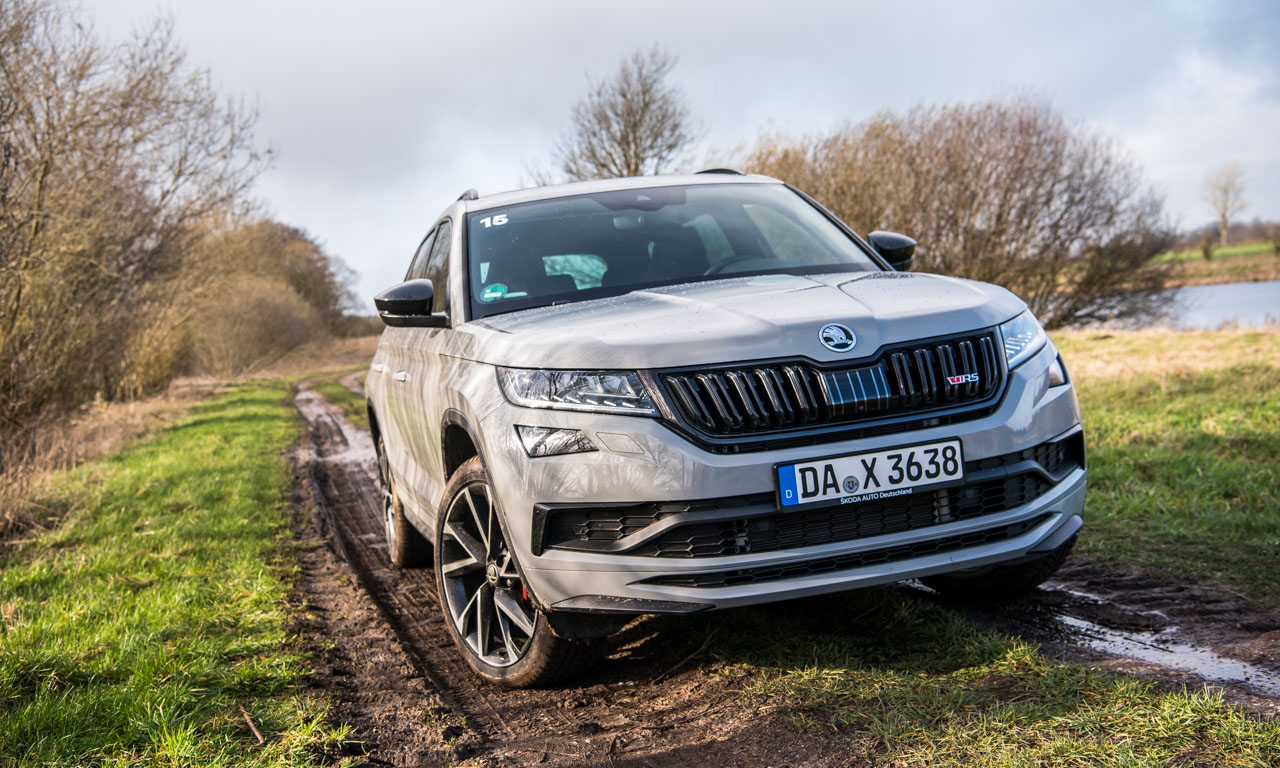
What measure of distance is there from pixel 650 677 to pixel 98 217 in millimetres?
13462

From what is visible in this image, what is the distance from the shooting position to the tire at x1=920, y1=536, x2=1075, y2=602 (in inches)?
152

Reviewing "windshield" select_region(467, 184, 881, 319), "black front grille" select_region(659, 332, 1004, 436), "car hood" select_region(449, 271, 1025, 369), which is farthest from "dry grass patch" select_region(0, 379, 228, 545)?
"black front grille" select_region(659, 332, 1004, 436)

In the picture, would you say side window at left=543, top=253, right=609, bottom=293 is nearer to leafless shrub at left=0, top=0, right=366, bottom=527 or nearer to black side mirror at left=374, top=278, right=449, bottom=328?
black side mirror at left=374, top=278, right=449, bottom=328

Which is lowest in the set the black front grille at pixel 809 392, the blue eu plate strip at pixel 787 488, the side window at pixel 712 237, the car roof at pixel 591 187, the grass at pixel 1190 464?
the grass at pixel 1190 464

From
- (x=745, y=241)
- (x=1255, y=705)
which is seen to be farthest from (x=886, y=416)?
(x=745, y=241)

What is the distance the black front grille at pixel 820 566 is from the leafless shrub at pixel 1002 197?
19.4 meters

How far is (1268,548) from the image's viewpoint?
15.3 feet

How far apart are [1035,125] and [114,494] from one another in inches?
829

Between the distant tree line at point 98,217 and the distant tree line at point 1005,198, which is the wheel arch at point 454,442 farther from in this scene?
the distant tree line at point 1005,198

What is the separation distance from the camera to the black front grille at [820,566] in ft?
9.68

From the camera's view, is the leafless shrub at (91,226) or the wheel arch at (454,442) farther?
the leafless shrub at (91,226)

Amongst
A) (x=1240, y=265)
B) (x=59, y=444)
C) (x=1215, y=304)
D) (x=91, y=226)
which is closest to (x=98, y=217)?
(x=91, y=226)

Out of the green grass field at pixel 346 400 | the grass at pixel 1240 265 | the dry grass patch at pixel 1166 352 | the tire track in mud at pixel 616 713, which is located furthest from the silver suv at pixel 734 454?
the grass at pixel 1240 265

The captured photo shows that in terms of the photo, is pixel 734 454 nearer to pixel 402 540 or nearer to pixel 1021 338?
pixel 1021 338
